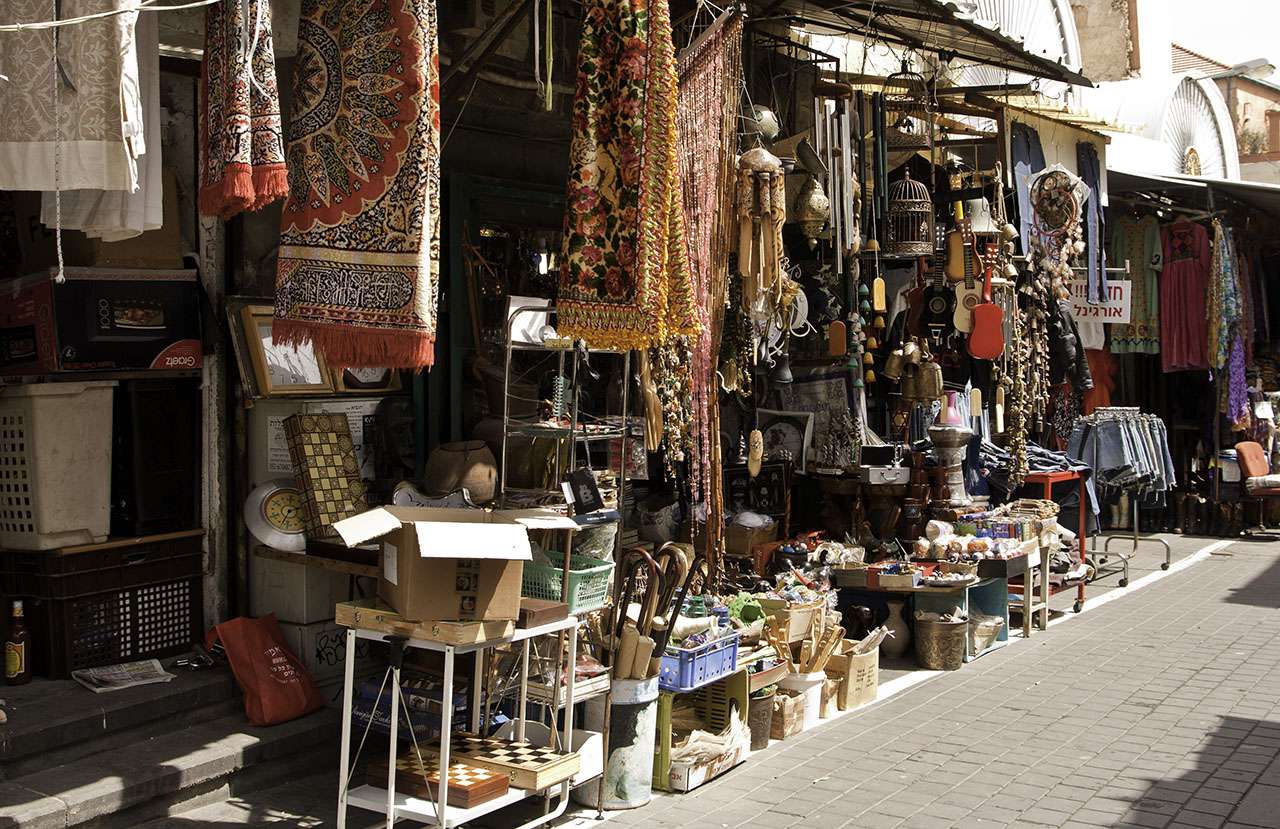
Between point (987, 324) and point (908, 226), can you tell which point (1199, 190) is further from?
point (908, 226)

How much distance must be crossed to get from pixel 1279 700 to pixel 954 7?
480cm

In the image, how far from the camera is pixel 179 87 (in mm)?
6191

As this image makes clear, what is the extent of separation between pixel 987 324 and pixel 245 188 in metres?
6.83

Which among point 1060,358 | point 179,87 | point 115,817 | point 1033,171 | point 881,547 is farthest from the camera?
point 1060,358

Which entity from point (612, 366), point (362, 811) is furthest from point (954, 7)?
point (362, 811)

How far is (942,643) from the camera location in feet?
28.1

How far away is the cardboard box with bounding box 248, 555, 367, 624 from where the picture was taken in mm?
6238

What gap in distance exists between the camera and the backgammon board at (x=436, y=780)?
16.0ft

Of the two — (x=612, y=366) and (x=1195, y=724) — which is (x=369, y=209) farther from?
(x=1195, y=724)

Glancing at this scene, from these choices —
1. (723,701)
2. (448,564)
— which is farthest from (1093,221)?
(448,564)

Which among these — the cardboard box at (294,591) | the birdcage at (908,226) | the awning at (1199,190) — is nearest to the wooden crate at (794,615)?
the cardboard box at (294,591)

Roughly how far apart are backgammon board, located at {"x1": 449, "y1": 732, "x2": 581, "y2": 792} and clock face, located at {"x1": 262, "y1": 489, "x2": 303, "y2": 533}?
1.48 metres

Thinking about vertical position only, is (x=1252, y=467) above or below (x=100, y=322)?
below

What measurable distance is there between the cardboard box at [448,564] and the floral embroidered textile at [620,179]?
3.85 feet
